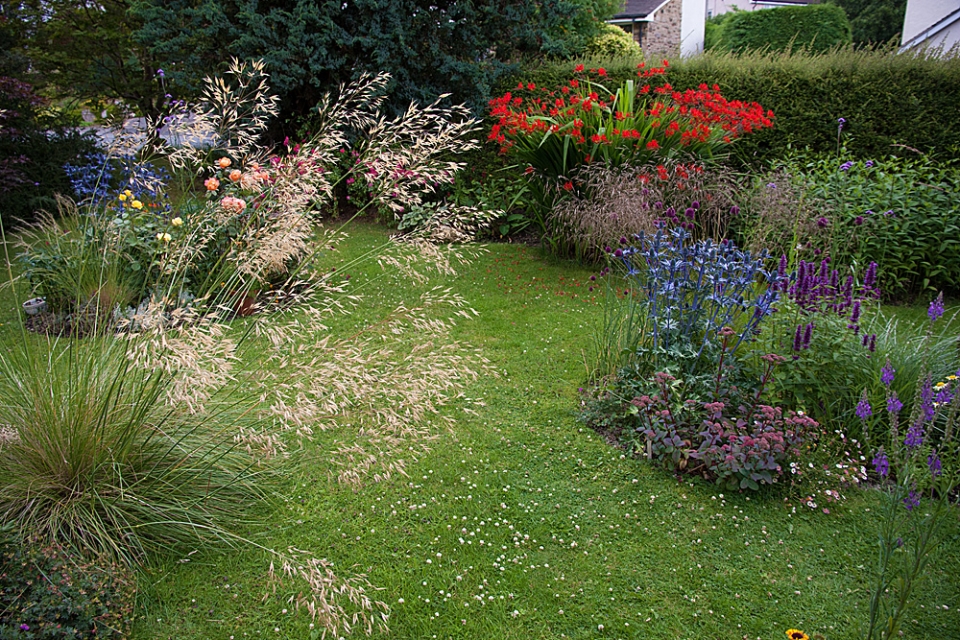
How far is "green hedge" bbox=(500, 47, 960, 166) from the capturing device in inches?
296

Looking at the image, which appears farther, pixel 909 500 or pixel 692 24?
pixel 692 24

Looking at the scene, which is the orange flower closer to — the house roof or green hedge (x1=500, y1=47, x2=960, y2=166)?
green hedge (x1=500, y1=47, x2=960, y2=166)

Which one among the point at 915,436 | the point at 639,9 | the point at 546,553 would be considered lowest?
the point at 546,553

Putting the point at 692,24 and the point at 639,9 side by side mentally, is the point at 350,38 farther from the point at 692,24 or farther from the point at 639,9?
the point at 692,24

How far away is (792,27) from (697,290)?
26368 mm

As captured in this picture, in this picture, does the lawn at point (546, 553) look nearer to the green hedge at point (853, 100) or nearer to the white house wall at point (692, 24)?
the green hedge at point (853, 100)

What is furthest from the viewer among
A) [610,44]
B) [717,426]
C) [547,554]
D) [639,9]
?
[639,9]

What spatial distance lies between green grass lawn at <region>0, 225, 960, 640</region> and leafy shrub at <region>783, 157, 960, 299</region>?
3306mm

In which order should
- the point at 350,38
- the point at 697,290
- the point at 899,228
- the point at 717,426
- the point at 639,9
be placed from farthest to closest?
1. the point at 639,9
2. the point at 350,38
3. the point at 899,228
4. the point at 697,290
5. the point at 717,426

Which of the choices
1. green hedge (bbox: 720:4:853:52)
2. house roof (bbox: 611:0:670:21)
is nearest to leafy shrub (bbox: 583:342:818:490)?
green hedge (bbox: 720:4:853:52)

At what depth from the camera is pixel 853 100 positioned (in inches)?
303

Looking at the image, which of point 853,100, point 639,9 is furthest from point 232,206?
point 639,9

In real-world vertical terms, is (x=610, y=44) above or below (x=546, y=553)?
above

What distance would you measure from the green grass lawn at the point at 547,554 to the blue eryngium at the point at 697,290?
0.77 metres
